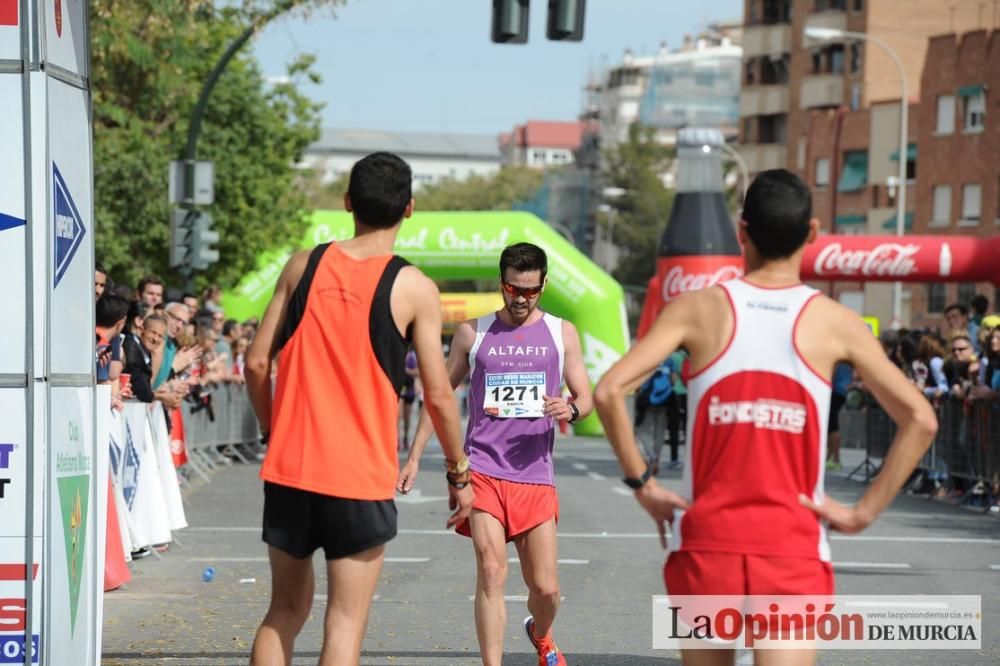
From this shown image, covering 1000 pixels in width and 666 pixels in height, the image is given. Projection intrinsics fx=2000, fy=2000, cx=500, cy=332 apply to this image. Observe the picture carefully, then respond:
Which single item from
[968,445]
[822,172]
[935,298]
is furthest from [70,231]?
[822,172]

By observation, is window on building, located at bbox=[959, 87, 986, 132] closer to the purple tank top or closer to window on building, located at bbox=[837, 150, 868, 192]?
window on building, located at bbox=[837, 150, 868, 192]

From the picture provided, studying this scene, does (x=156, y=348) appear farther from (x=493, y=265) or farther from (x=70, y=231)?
(x=493, y=265)

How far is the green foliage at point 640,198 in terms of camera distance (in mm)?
108062

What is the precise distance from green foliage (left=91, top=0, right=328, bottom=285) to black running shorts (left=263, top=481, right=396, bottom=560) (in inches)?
1104

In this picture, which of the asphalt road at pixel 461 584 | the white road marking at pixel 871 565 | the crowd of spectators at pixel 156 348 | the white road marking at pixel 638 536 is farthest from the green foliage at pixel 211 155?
the white road marking at pixel 871 565

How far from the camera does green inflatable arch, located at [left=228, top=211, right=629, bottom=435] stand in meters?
37.5

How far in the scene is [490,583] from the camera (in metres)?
8.17

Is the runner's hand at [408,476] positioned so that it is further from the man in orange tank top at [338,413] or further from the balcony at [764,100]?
the balcony at [764,100]

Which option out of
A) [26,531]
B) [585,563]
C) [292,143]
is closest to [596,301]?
[292,143]

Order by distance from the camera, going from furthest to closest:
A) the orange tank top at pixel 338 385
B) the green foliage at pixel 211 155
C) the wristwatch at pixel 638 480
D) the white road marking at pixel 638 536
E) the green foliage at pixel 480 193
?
the green foliage at pixel 480 193 → the green foliage at pixel 211 155 → the white road marking at pixel 638 536 → the orange tank top at pixel 338 385 → the wristwatch at pixel 638 480

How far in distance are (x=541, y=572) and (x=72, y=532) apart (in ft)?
6.98

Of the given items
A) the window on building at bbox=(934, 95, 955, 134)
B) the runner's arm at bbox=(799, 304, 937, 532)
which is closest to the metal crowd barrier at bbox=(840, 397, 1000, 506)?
the runner's arm at bbox=(799, 304, 937, 532)

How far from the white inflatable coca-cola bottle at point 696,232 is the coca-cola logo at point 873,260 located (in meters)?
5.21

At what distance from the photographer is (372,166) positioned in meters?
6.33
